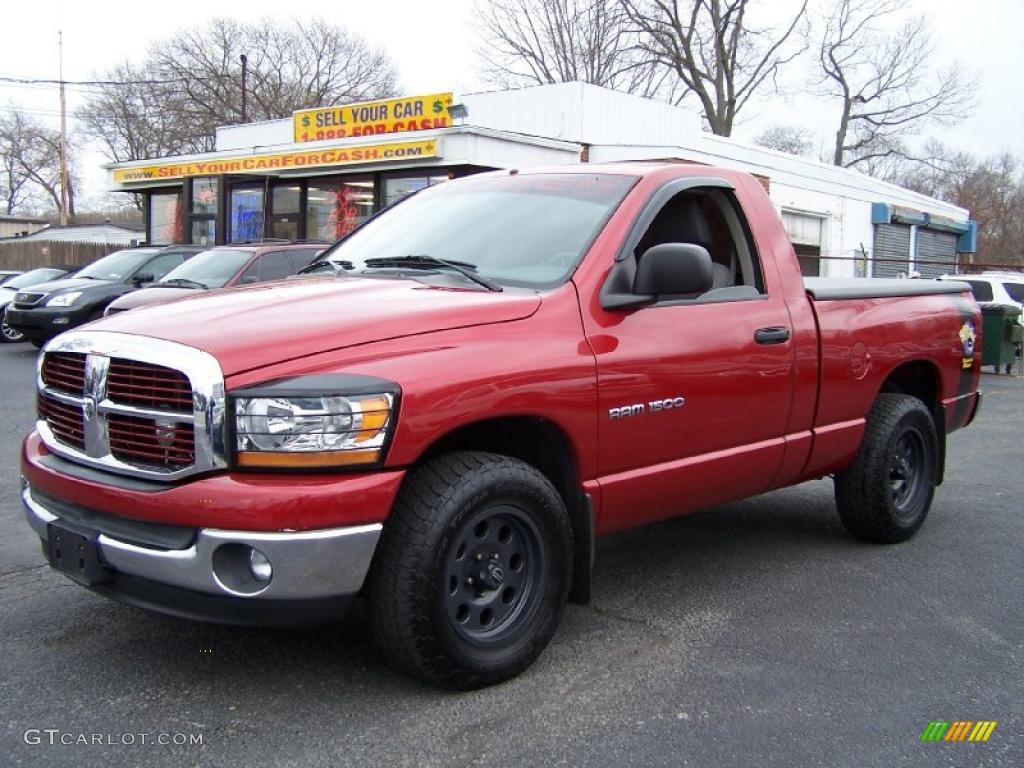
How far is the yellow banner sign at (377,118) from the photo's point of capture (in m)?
18.4

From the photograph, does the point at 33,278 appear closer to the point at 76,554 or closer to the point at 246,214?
the point at 246,214

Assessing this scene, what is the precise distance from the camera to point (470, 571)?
3.40m

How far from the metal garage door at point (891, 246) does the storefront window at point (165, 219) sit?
1922 centimetres

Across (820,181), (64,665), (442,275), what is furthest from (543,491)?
(820,181)

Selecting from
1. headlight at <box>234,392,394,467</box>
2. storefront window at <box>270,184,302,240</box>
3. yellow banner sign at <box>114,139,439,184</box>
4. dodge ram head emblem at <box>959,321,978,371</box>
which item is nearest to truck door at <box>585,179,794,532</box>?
headlight at <box>234,392,394,467</box>

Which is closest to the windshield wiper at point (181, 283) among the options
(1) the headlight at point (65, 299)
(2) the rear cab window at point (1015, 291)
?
(1) the headlight at point (65, 299)

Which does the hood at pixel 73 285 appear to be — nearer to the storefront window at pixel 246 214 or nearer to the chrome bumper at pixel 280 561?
the storefront window at pixel 246 214

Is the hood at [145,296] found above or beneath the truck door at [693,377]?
above

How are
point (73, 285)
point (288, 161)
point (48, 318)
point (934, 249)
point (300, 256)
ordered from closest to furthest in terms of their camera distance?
1. point (300, 256)
2. point (48, 318)
3. point (73, 285)
4. point (288, 161)
5. point (934, 249)

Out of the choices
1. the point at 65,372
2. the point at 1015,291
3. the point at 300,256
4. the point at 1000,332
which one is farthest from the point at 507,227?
the point at 1015,291

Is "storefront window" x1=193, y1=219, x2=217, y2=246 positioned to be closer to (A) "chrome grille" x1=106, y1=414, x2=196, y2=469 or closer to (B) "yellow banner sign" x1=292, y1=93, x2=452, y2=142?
(B) "yellow banner sign" x1=292, y1=93, x2=452, y2=142

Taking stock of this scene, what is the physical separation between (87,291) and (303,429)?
12.7 m

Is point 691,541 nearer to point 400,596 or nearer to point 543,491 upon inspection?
point 543,491

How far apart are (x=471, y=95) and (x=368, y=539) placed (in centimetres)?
2354
